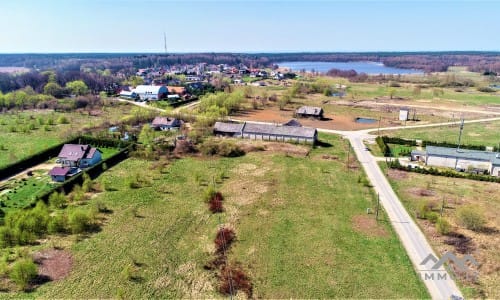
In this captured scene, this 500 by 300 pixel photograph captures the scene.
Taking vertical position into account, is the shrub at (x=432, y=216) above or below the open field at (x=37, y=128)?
below

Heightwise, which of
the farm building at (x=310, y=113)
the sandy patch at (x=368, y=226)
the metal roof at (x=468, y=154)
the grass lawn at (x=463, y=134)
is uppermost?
the farm building at (x=310, y=113)

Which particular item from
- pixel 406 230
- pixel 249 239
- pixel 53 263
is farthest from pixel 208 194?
pixel 406 230

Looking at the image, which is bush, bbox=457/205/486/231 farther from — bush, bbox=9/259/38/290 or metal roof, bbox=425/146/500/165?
bush, bbox=9/259/38/290

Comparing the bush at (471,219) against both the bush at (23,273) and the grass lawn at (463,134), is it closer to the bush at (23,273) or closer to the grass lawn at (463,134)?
the grass lawn at (463,134)

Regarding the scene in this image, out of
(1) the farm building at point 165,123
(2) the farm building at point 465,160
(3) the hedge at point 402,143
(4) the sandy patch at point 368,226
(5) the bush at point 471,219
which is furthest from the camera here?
(1) the farm building at point 165,123

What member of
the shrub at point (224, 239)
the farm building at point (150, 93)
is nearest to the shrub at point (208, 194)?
the shrub at point (224, 239)
